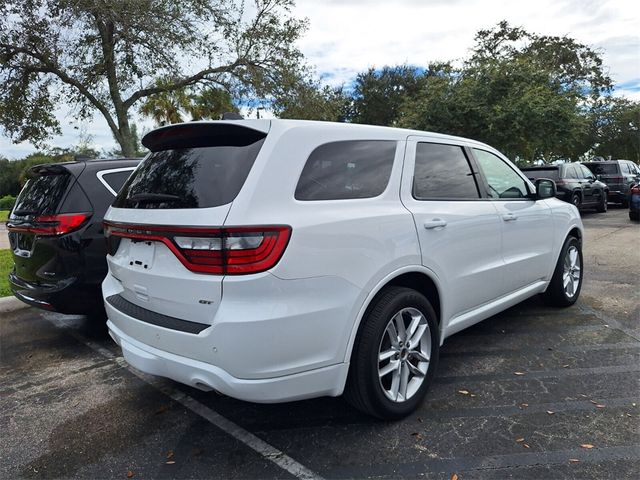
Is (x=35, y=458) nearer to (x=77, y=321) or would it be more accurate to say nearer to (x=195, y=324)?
(x=195, y=324)

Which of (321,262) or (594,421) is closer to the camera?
(321,262)

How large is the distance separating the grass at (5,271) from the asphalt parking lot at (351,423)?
2301 mm

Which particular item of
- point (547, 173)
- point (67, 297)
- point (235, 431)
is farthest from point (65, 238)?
point (547, 173)

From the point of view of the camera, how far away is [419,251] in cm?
294

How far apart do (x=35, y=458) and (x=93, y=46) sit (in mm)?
12456

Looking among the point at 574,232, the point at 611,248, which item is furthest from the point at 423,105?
the point at 574,232

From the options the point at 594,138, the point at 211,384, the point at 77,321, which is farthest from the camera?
the point at 594,138

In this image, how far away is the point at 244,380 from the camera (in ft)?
7.45

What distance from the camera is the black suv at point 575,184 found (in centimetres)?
1329

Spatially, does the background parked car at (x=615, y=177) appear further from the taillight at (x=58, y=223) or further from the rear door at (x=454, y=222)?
the taillight at (x=58, y=223)

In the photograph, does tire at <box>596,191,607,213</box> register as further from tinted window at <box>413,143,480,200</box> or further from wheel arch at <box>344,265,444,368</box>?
wheel arch at <box>344,265,444,368</box>

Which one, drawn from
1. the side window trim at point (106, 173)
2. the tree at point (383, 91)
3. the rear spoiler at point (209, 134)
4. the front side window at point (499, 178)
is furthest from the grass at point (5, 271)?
the tree at point (383, 91)

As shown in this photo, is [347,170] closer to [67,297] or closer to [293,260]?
[293,260]

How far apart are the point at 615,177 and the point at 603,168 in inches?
22.7
